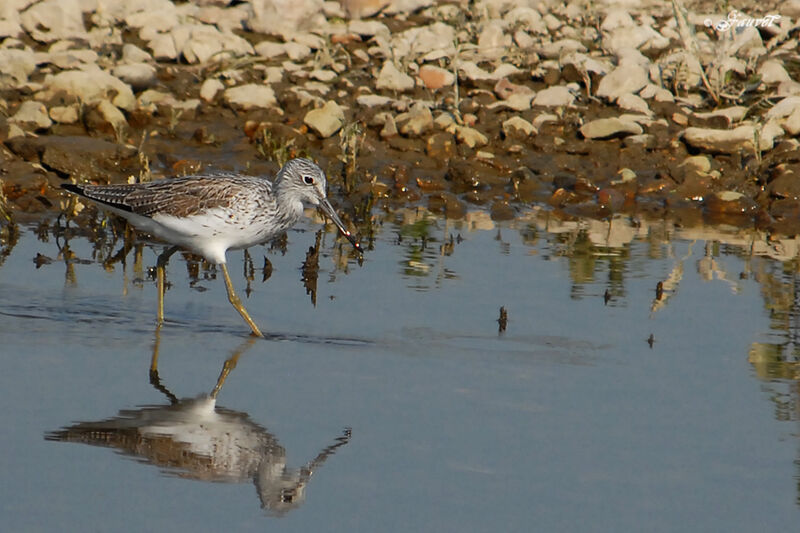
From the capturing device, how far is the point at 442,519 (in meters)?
5.59

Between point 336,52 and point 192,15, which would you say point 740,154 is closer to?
point 336,52

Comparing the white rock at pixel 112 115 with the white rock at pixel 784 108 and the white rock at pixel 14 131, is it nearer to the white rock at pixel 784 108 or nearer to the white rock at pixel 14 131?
the white rock at pixel 14 131

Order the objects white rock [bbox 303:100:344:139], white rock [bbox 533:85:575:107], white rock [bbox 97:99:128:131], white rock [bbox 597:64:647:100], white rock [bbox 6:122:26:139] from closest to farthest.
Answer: white rock [bbox 6:122:26:139] < white rock [bbox 97:99:128:131] < white rock [bbox 303:100:344:139] < white rock [bbox 533:85:575:107] < white rock [bbox 597:64:647:100]

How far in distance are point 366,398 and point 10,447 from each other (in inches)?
84.3

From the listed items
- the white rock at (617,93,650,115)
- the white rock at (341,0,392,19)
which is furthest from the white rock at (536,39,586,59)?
the white rock at (341,0,392,19)

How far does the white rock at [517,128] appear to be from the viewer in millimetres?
15617

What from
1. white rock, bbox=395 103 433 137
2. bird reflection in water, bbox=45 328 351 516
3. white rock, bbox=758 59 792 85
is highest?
white rock, bbox=758 59 792 85

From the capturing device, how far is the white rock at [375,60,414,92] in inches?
661

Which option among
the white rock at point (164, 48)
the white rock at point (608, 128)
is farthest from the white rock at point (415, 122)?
the white rock at point (164, 48)

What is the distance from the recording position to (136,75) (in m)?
16.2

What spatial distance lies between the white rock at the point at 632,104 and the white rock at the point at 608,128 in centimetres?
64

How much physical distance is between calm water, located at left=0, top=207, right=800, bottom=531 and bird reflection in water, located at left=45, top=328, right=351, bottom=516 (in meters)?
0.02

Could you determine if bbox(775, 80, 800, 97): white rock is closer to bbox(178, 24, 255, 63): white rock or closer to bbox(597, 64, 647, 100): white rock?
bbox(597, 64, 647, 100): white rock

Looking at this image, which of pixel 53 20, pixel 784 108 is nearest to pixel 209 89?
pixel 53 20
